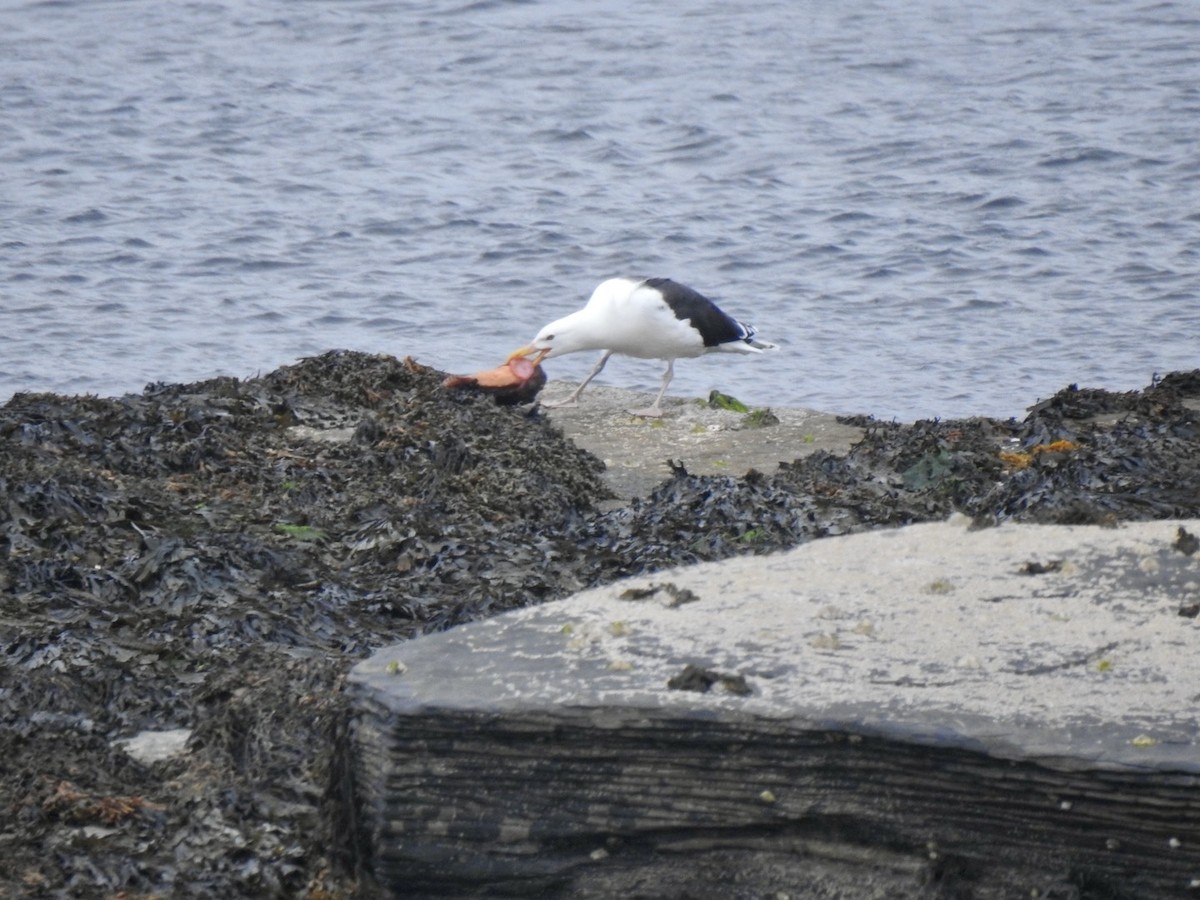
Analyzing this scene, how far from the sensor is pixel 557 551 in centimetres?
612

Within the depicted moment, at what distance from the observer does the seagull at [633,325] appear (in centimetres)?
1021

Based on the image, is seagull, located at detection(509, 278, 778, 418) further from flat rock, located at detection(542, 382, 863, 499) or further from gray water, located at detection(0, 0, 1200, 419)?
gray water, located at detection(0, 0, 1200, 419)

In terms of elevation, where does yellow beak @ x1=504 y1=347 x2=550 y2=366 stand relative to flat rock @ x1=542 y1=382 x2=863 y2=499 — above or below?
above

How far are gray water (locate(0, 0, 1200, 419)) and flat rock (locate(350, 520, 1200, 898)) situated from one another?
25.6 ft

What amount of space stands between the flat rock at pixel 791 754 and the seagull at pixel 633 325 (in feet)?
20.6

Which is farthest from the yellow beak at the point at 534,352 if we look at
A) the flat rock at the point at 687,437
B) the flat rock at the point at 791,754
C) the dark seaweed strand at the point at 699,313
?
the flat rock at the point at 791,754

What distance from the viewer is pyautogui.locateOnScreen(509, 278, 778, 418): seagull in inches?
402

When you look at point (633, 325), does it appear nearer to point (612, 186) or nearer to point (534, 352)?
point (534, 352)

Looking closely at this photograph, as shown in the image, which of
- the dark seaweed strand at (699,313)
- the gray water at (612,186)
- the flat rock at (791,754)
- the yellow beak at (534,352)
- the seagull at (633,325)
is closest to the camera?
the flat rock at (791,754)

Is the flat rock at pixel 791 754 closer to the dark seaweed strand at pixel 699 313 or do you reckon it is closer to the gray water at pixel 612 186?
the dark seaweed strand at pixel 699 313

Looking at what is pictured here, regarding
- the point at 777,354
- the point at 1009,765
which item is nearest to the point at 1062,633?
the point at 1009,765

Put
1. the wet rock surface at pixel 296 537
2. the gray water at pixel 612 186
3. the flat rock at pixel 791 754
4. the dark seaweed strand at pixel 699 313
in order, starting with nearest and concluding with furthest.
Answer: the flat rock at pixel 791 754 < the wet rock surface at pixel 296 537 < the dark seaweed strand at pixel 699 313 < the gray water at pixel 612 186

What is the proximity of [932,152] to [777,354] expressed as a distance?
6.22 m

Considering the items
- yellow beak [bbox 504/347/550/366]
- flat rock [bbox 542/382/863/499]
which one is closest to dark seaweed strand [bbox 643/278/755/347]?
flat rock [bbox 542/382/863/499]
